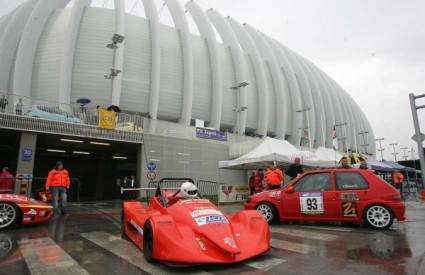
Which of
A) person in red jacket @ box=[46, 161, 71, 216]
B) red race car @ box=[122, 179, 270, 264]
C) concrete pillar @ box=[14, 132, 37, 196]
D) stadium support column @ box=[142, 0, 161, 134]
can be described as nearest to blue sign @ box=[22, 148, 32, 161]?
concrete pillar @ box=[14, 132, 37, 196]

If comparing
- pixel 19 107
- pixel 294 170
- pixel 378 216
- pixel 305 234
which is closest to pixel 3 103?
pixel 19 107

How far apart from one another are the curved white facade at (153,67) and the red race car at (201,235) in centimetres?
2225

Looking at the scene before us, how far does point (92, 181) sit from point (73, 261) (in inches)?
880

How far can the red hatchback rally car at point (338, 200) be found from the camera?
274 inches

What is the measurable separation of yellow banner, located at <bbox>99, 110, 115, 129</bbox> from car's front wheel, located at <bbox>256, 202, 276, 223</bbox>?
11.8 m

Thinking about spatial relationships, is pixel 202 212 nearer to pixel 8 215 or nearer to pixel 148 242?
pixel 148 242

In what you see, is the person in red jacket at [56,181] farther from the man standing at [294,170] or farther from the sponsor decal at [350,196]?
the sponsor decal at [350,196]

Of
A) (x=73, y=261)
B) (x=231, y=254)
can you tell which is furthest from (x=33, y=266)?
(x=231, y=254)

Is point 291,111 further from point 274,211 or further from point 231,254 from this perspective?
Answer: point 231,254

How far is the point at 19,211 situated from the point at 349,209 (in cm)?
822

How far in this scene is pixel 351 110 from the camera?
207 ft

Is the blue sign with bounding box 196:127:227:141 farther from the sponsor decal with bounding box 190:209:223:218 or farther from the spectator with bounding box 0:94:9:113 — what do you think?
the sponsor decal with bounding box 190:209:223:218

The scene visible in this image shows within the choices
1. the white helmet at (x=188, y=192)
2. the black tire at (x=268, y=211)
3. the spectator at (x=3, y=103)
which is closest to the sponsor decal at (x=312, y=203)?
the black tire at (x=268, y=211)

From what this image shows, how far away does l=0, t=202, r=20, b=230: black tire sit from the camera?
298 inches
